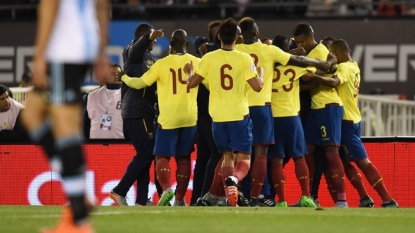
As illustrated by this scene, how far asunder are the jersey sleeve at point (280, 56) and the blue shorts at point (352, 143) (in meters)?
1.60

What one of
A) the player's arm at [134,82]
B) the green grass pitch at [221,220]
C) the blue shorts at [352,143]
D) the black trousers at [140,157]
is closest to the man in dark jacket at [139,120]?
the black trousers at [140,157]

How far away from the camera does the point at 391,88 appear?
75.0 ft

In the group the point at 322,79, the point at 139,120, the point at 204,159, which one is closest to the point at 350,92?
the point at 322,79

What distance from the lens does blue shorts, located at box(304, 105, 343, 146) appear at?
14.5 metres

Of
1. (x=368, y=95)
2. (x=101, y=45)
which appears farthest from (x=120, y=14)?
(x=101, y=45)

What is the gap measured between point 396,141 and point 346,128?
4.71 ft

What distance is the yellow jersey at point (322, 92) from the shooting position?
14.6 meters

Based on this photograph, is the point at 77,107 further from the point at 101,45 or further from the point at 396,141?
the point at 396,141

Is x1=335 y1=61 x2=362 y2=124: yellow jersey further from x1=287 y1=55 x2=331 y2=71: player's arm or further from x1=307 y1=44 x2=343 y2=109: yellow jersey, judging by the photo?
x1=287 y1=55 x2=331 y2=71: player's arm

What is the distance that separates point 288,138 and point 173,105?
56.7 inches

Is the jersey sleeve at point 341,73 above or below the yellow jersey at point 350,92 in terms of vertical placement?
above

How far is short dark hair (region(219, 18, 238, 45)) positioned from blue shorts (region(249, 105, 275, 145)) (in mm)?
945

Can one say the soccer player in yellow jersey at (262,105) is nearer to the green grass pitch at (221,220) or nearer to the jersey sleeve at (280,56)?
the jersey sleeve at (280,56)

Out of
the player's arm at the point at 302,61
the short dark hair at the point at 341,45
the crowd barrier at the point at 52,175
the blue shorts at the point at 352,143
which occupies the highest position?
the short dark hair at the point at 341,45
